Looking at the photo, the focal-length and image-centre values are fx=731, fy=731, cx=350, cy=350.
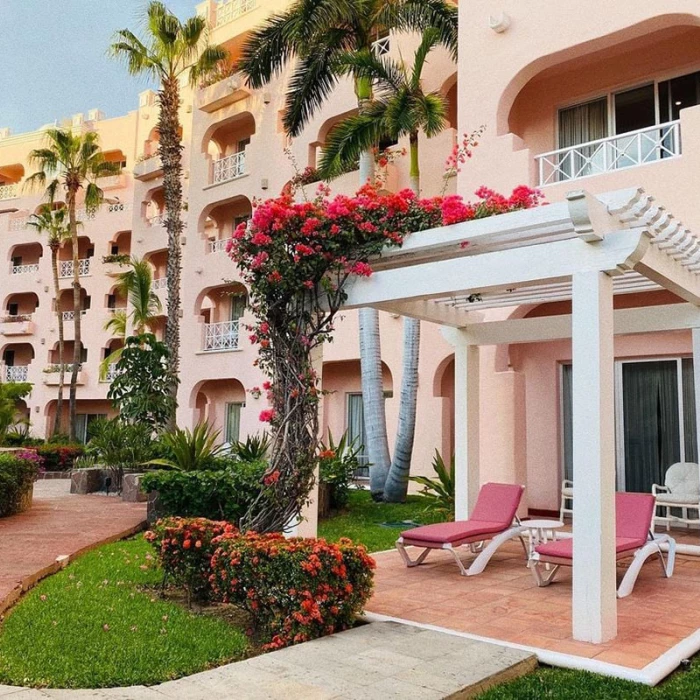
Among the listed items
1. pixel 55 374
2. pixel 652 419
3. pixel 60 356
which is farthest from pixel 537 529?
pixel 55 374

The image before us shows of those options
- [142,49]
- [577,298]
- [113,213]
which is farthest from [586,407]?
[113,213]

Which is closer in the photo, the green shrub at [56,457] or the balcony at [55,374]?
the green shrub at [56,457]

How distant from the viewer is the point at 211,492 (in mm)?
10297

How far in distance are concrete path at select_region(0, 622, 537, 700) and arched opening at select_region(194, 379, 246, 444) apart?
18642 millimetres

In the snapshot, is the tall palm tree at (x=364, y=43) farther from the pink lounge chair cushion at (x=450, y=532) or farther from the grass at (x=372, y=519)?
the pink lounge chair cushion at (x=450, y=532)

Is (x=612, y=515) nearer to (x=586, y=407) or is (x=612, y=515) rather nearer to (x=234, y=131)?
(x=586, y=407)

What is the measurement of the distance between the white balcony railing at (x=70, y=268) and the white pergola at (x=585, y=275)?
30596mm

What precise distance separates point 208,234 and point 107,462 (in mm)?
14308

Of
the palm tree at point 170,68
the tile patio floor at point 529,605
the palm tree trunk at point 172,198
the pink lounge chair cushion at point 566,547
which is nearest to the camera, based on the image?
the tile patio floor at point 529,605

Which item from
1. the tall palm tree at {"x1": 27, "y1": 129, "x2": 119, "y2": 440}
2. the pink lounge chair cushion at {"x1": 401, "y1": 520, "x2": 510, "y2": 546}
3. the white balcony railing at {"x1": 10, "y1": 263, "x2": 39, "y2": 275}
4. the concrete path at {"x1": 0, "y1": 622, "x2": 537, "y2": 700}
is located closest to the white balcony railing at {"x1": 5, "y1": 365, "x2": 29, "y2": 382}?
the white balcony railing at {"x1": 10, "y1": 263, "x2": 39, "y2": 275}

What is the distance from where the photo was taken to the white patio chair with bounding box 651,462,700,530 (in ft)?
36.1

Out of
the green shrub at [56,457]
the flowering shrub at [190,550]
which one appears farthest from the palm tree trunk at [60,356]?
the flowering shrub at [190,550]

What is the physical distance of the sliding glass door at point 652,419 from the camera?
12164mm

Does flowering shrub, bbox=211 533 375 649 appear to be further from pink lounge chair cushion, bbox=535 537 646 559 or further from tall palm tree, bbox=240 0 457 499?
tall palm tree, bbox=240 0 457 499
